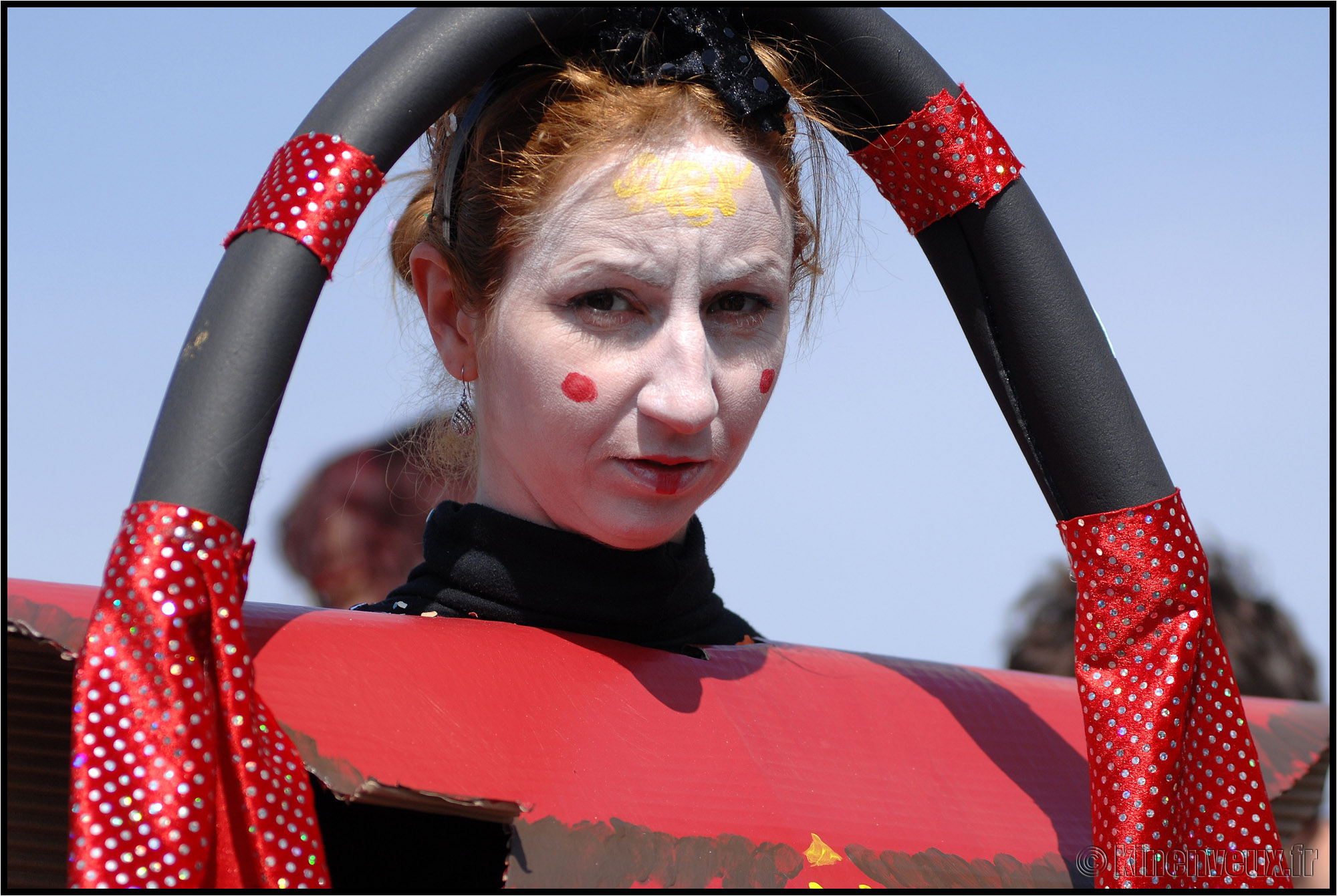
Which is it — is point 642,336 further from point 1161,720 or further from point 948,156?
point 1161,720

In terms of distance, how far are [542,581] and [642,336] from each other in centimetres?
34

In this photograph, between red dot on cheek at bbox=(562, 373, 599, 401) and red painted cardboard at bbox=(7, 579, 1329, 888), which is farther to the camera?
red dot on cheek at bbox=(562, 373, 599, 401)

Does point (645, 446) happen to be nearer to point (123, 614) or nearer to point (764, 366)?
point (764, 366)

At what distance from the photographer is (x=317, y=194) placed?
1395 mm

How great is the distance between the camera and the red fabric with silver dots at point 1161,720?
1552mm

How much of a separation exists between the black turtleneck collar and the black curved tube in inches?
17.0

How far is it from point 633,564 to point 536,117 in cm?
57

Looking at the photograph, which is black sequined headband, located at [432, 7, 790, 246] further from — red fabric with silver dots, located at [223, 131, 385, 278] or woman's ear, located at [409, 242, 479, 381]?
red fabric with silver dots, located at [223, 131, 385, 278]

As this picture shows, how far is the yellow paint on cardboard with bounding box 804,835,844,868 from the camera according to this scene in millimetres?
1503

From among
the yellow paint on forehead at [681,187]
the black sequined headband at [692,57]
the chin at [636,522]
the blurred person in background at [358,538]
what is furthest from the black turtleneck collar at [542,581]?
the blurred person in background at [358,538]

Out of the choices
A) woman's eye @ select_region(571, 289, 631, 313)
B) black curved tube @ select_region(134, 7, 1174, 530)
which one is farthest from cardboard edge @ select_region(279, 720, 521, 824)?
woman's eye @ select_region(571, 289, 631, 313)

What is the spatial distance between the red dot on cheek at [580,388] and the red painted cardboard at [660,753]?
0.96ft

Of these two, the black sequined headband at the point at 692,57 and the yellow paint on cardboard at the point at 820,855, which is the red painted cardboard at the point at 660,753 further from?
the black sequined headband at the point at 692,57

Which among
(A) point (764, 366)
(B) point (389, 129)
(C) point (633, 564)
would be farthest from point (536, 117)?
(C) point (633, 564)
